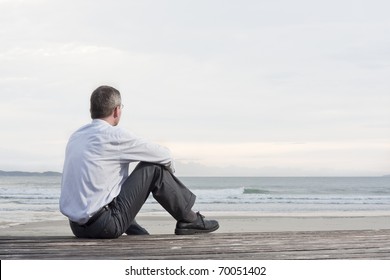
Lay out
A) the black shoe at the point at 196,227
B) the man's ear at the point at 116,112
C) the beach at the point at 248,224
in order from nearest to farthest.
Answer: the man's ear at the point at 116,112 → the black shoe at the point at 196,227 → the beach at the point at 248,224

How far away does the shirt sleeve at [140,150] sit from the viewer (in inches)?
166

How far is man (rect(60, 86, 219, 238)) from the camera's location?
4.22 m

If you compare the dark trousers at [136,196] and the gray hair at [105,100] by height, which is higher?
the gray hair at [105,100]

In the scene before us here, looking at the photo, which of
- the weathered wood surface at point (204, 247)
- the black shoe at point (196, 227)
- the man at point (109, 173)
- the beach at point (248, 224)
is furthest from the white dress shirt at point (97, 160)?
the beach at point (248, 224)

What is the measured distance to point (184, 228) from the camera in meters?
4.62

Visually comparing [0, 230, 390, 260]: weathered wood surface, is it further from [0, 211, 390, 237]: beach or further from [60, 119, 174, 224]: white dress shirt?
[0, 211, 390, 237]: beach

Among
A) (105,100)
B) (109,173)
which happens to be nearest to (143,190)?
(109,173)

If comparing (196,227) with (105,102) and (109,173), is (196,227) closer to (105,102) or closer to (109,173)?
(109,173)

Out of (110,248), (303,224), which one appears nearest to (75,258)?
(110,248)

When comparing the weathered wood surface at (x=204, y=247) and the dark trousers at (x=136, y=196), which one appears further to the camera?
the dark trousers at (x=136, y=196)

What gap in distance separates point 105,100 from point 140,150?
41cm

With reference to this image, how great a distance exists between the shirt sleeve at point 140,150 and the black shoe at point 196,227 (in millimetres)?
610

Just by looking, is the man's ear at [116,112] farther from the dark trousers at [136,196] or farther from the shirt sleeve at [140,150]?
the dark trousers at [136,196]
